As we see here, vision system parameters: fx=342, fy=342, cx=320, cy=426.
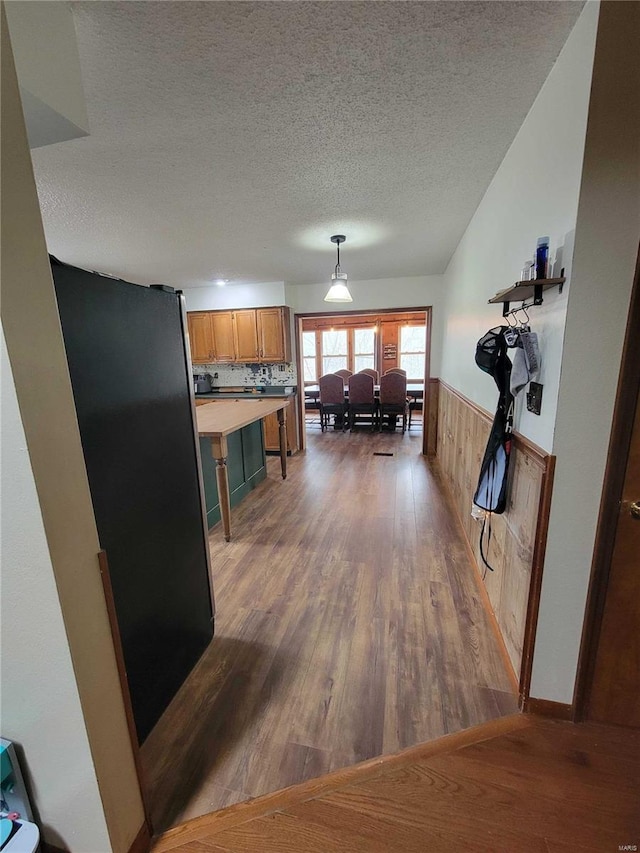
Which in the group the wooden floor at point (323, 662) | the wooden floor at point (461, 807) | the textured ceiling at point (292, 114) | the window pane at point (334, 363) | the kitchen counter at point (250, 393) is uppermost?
the textured ceiling at point (292, 114)

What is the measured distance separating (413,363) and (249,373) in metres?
4.40

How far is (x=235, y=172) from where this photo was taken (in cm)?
195

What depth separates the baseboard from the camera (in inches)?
52.9

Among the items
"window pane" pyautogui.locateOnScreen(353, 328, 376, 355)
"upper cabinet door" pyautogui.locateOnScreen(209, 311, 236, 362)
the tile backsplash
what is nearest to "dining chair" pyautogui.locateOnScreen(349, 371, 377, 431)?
the tile backsplash

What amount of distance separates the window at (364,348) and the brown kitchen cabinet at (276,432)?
3.88 meters

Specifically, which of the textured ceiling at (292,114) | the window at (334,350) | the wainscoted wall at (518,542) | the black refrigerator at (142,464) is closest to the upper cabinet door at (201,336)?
the textured ceiling at (292,114)

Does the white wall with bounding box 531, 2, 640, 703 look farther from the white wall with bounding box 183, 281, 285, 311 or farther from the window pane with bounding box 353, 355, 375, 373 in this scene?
the window pane with bounding box 353, 355, 375, 373

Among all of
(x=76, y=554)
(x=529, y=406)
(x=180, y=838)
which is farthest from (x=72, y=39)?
(x=180, y=838)

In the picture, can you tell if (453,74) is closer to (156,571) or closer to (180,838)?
(156,571)

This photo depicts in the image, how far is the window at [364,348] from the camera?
8.37m

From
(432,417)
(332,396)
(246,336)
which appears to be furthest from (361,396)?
(246,336)

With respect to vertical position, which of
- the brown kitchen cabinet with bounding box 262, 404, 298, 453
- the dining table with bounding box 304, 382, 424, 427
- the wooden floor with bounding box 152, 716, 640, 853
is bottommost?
the wooden floor with bounding box 152, 716, 640, 853

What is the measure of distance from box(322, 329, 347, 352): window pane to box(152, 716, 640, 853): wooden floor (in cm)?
799

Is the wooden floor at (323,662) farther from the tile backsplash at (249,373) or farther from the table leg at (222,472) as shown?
the tile backsplash at (249,373)
